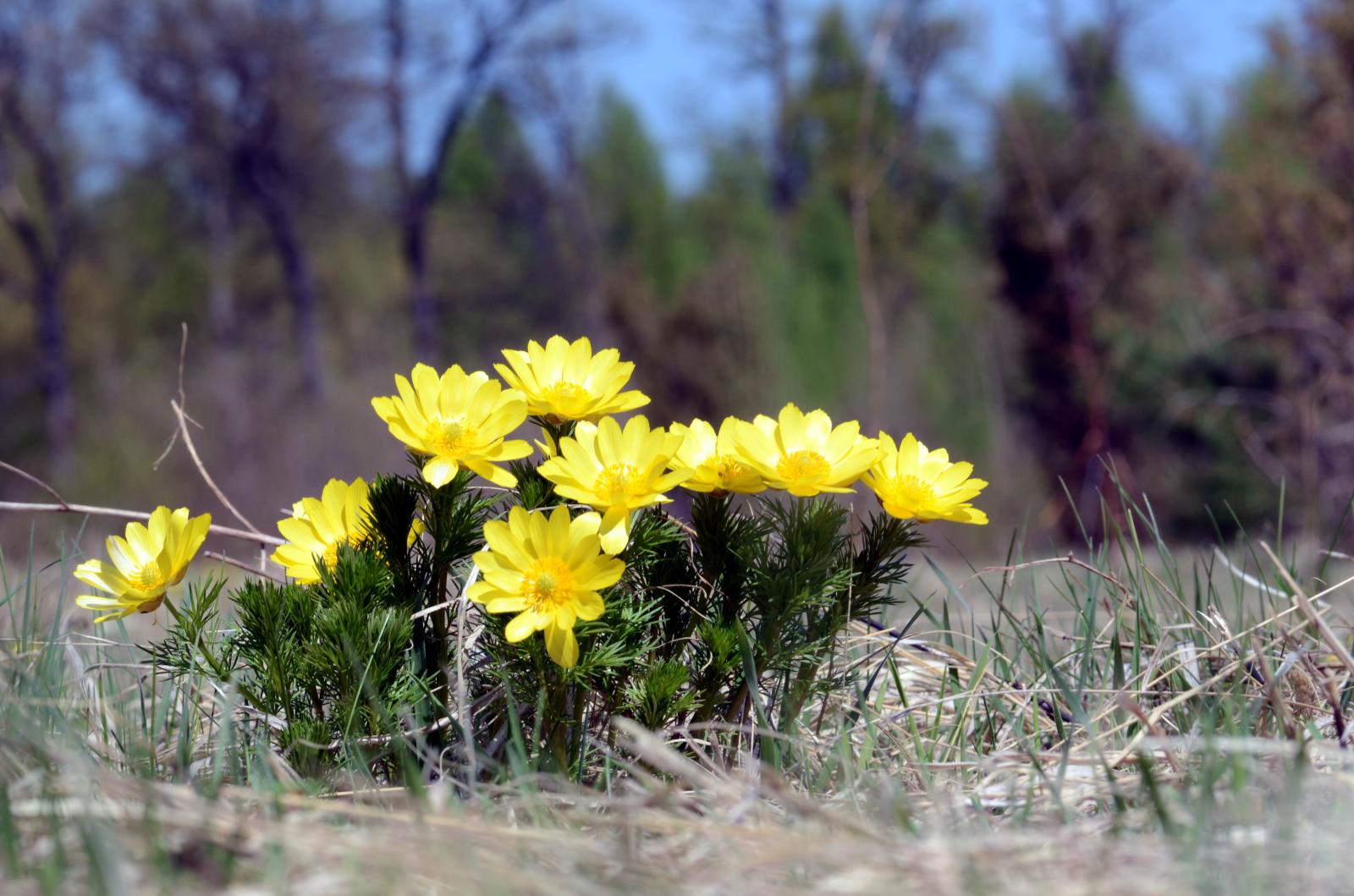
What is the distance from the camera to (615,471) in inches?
50.2

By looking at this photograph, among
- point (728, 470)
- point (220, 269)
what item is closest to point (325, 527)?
point (728, 470)

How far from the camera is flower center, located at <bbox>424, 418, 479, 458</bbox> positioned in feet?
4.17

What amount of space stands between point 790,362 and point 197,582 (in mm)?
15097

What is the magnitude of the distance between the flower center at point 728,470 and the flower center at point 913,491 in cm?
19

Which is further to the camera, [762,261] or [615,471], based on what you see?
[762,261]

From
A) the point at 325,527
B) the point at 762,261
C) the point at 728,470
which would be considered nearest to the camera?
the point at 728,470

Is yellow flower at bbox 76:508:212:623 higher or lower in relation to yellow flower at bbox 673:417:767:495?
lower

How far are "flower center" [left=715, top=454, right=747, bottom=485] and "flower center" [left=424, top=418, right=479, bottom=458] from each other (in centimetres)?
30

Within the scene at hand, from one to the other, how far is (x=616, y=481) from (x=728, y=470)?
16 cm

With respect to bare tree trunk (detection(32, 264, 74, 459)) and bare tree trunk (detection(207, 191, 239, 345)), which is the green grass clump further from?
bare tree trunk (detection(207, 191, 239, 345))

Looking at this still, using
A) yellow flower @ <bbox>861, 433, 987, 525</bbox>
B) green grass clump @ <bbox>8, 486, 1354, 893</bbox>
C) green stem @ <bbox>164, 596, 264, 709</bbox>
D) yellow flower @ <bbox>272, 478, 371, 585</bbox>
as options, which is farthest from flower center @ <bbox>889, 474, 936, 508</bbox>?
green stem @ <bbox>164, 596, 264, 709</bbox>

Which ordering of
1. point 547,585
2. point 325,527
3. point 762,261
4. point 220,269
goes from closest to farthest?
point 547,585, point 325,527, point 762,261, point 220,269

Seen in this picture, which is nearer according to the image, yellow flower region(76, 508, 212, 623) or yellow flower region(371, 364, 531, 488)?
yellow flower region(371, 364, 531, 488)

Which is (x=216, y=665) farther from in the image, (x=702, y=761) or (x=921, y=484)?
(x=921, y=484)
